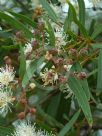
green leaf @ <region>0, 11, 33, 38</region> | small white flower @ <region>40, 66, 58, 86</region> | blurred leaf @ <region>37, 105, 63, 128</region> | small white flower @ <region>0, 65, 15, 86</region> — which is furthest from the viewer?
blurred leaf @ <region>37, 105, 63, 128</region>

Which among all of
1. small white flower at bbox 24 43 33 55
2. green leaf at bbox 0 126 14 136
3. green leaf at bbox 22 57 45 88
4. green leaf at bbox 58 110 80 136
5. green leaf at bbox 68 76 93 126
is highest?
small white flower at bbox 24 43 33 55

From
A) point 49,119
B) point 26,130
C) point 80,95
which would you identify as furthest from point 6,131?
point 49,119

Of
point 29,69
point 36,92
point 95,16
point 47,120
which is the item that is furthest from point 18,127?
point 95,16

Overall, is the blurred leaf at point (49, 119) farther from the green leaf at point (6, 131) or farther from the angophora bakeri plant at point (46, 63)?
the green leaf at point (6, 131)

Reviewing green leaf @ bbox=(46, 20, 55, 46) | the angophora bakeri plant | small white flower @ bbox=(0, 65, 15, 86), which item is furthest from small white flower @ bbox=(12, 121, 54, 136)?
green leaf @ bbox=(46, 20, 55, 46)

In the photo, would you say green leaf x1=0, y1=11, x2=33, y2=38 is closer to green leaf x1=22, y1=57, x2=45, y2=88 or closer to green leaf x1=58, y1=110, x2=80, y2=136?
green leaf x1=22, y1=57, x2=45, y2=88

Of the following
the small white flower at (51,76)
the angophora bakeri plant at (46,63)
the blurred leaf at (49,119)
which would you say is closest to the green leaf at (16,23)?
the angophora bakeri plant at (46,63)

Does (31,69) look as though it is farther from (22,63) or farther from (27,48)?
(27,48)

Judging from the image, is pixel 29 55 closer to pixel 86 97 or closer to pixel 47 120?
pixel 86 97
